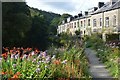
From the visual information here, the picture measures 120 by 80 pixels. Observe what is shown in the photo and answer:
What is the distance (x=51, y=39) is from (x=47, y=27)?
3.08 feet

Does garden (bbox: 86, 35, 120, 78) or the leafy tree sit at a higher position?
the leafy tree

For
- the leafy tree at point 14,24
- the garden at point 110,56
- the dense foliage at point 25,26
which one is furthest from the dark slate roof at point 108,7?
the leafy tree at point 14,24

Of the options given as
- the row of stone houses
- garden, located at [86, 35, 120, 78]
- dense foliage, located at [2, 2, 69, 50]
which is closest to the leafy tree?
dense foliage, located at [2, 2, 69, 50]

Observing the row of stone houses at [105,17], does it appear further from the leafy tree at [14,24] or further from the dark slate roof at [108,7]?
the leafy tree at [14,24]

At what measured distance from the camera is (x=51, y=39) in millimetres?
15500

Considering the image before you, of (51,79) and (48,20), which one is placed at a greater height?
(48,20)

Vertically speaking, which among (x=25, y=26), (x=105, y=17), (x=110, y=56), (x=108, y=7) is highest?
(x=108, y=7)

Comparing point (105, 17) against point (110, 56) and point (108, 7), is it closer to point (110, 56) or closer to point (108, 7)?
point (108, 7)

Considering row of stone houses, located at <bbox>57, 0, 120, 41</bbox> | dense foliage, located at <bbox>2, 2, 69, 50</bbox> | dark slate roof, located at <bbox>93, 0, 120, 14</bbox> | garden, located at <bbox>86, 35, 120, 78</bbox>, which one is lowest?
garden, located at <bbox>86, 35, 120, 78</bbox>

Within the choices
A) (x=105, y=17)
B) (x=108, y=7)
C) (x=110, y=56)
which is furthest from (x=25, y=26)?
(x=108, y=7)

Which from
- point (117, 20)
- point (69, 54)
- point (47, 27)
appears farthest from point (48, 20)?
point (117, 20)

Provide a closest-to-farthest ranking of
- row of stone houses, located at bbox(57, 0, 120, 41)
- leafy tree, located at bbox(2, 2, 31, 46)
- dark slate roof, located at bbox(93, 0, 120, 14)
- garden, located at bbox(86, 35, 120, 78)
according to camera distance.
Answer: garden, located at bbox(86, 35, 120, 78)
leafy tree, located at bbox(2, 2, 31, 46)
row of stone houses, located at bbox(57, 0, 120, 41)
dark slate roof, located at bbox(93, 0, 120, 14)

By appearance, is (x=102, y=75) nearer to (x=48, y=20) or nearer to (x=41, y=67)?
(x=41, y=67)

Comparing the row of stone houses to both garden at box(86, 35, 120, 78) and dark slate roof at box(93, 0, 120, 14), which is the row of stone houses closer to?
dark slate roof at box(93, 0, 120, 14)
